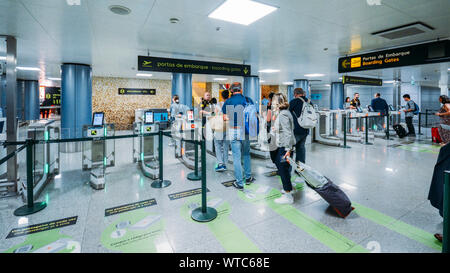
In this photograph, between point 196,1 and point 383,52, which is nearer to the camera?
point 196,1

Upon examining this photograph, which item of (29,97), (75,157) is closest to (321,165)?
(75,157)

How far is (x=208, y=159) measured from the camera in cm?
636

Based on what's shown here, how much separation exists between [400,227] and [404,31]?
4.26 meters

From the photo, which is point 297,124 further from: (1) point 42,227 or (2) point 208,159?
(1) point 42,227

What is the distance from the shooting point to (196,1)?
3.49 meters

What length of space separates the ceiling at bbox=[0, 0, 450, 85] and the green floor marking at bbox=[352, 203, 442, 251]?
3.06 metres

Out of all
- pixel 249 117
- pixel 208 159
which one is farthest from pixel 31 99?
pixel 249 117

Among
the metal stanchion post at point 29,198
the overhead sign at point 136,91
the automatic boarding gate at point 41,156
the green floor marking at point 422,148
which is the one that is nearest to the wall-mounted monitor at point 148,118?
the automatic boarding gate at point 41,156

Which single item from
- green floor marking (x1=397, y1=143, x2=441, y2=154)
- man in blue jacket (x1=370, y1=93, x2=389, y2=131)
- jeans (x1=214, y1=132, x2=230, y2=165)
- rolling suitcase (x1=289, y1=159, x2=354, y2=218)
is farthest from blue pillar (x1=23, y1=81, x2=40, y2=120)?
green floor marking (x1=397, y1=143, x2=441, y2=154)

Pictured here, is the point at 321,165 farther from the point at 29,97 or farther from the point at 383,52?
the point at 29,97

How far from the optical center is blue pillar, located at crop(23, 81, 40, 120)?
15516 mm

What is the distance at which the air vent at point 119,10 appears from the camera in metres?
3.67

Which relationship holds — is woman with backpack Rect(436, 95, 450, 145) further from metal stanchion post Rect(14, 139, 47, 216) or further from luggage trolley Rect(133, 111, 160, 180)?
metal stanchion post Rect(14, 139, 47, 216)
